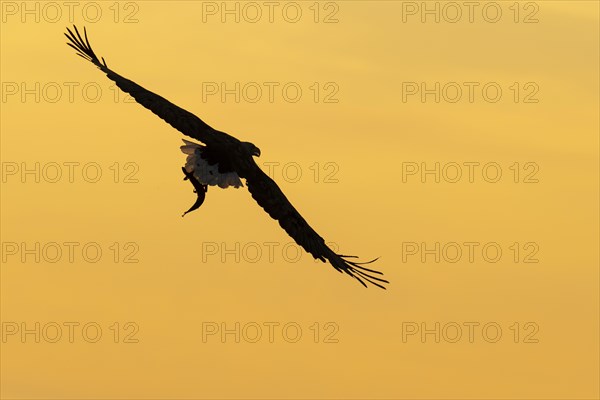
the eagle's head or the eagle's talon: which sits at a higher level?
the eagle's head

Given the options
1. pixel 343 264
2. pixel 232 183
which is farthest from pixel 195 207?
pixel 343 264

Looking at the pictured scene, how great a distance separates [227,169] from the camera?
34.2m

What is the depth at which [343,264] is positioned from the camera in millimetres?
33625

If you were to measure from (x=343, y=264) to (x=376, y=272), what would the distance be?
2.00 m

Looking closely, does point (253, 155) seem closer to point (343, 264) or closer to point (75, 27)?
point (343, 264)

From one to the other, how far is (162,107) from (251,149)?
2.49 meters

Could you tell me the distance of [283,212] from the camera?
34.6 m

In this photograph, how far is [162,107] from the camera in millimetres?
33062

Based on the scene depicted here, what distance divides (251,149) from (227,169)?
0.77 meters

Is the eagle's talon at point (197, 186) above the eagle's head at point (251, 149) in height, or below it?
below

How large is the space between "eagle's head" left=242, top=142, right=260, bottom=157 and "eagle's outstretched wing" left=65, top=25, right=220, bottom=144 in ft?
2.81

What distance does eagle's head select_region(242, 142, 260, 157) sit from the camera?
1337 inches

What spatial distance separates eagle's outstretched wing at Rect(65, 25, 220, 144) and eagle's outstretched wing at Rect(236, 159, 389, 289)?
4.74 feet

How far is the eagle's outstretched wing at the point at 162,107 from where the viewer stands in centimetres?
3241
